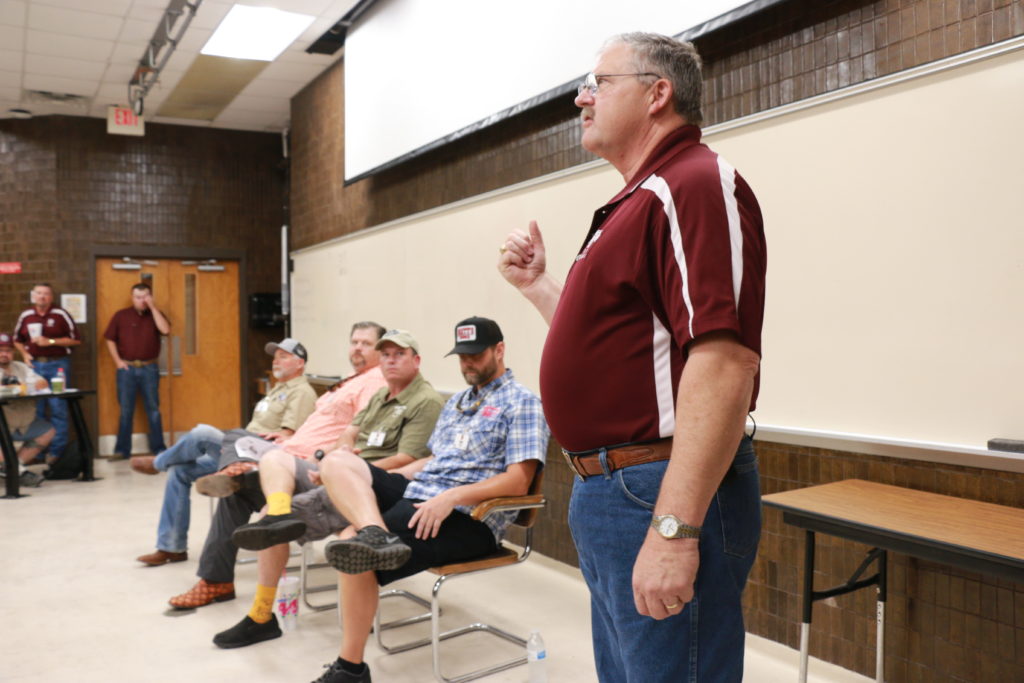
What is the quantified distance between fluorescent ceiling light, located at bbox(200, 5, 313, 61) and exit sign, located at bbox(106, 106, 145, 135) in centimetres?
202

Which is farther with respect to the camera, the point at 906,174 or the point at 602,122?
the point at 906,174

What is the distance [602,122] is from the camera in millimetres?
1309

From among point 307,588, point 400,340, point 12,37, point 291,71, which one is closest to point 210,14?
point 291,71

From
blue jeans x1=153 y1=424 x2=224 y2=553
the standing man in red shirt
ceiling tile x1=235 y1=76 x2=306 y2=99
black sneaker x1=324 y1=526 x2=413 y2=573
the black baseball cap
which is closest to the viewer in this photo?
black sneaker x1=324 y1=526 x2=413 y2=573

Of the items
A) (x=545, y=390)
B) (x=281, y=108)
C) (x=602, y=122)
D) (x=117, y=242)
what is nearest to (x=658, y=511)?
(x=545, y=390)

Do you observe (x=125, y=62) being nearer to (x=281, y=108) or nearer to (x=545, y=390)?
(x=281, y=108)

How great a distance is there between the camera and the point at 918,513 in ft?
6.73

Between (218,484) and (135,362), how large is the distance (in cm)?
510

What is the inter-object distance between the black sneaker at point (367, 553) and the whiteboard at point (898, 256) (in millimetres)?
1350

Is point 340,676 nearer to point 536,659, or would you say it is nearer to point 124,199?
point 536,659

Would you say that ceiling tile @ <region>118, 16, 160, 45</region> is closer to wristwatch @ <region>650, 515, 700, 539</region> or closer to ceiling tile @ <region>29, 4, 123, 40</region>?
ceiling tile @ <region>29, 4, 123, 40</region>

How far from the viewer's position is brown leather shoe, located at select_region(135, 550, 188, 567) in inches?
166

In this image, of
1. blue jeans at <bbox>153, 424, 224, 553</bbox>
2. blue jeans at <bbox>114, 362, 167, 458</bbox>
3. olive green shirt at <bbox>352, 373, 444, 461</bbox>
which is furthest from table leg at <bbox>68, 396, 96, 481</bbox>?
olive green shirt at <bbox>352, 373, 444, 461</bbox>

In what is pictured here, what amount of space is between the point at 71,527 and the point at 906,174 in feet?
16.3
